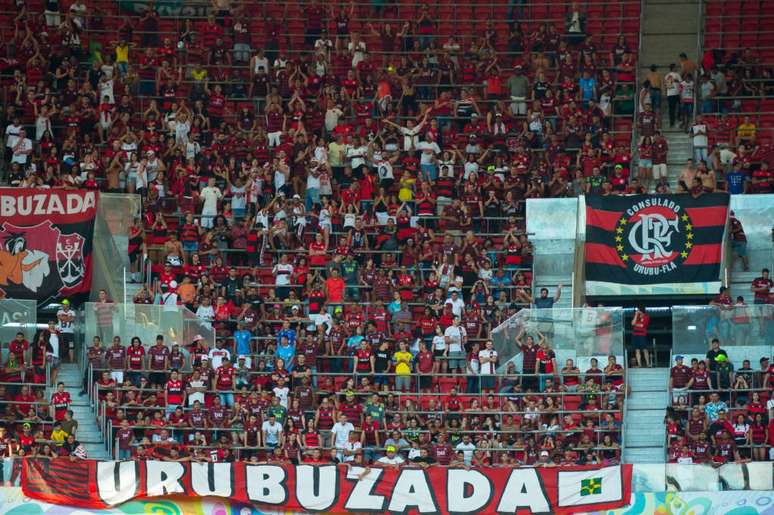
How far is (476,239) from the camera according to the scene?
124ft

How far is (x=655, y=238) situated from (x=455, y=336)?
172 inches

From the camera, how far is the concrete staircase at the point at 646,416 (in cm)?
3203

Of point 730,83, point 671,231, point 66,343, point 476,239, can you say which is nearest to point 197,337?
point 66,343

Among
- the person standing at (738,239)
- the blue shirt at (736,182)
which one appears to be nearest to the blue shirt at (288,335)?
the person standing at (738,239)

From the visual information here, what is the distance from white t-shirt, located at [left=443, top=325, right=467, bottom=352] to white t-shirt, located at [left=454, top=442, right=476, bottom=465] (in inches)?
110

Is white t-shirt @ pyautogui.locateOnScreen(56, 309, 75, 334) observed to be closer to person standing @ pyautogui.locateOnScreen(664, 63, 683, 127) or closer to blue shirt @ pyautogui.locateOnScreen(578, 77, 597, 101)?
blue shirt @ pyautogui.locateOnScreen(578, 77, 597, 101)

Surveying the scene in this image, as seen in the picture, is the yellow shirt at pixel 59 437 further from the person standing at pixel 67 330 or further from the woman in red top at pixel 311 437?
the woman in red top at pixel 311 437

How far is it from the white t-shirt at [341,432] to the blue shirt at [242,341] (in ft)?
10.7

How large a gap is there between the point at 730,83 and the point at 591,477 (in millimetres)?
16991

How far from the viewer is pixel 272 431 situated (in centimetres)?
3225

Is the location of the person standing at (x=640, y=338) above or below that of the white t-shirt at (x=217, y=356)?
above

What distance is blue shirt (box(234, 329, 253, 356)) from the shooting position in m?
34.8

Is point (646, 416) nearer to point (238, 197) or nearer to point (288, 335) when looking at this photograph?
point (288, 335)

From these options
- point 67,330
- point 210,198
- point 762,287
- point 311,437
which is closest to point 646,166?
point 762,287
